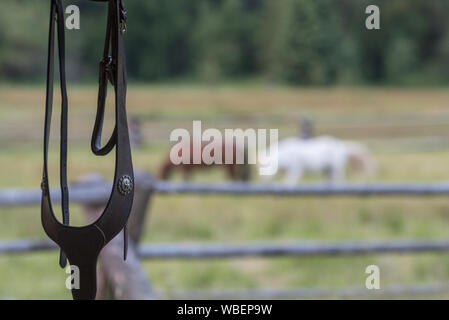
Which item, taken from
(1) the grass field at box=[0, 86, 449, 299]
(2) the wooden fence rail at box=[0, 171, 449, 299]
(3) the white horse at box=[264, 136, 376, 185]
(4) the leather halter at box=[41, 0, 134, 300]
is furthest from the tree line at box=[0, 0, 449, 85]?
(3) the white horse at box=[264, 136, 376, 185]

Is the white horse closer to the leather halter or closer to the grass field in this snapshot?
the grass field

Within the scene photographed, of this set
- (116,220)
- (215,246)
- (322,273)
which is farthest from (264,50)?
(116,220)

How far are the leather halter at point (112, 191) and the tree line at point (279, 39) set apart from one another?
55cm

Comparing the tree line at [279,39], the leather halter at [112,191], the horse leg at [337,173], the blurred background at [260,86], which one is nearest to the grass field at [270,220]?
the blurred background at [260,86]

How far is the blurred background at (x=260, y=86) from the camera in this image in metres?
1.26

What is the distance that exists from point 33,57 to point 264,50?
111 cm

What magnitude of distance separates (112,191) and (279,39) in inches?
51.7

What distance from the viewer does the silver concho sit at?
11.9 inches

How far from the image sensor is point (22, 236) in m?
3.52

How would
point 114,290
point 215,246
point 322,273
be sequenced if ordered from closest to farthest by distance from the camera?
point 114,290 < point 215,246 < point 322,273

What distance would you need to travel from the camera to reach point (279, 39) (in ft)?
5.15

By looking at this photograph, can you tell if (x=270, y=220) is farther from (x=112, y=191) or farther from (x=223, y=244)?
(x=112, y=191)

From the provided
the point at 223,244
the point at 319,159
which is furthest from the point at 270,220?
the point at 319,159
